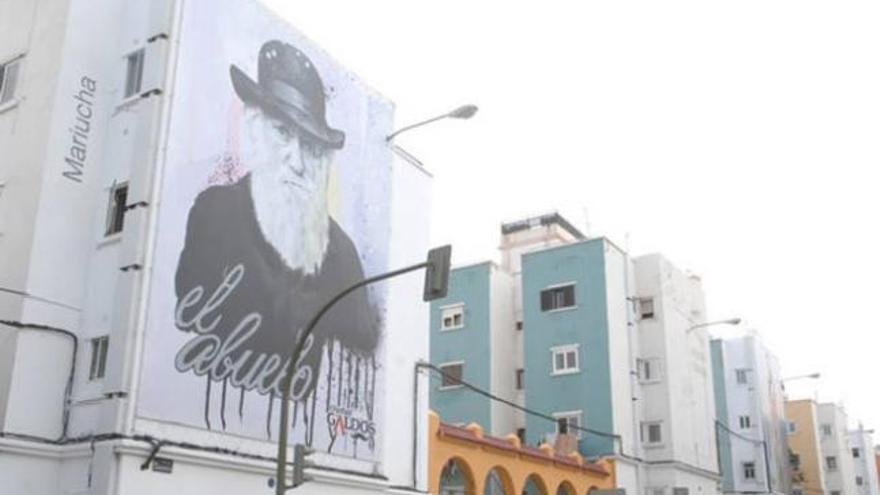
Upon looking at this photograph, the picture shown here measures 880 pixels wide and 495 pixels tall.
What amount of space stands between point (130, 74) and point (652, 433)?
2840cm

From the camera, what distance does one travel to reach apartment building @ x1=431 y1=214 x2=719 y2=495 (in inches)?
1631

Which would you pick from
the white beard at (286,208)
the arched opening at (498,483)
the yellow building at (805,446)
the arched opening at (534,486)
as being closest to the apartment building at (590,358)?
the arched opening at (534,486)

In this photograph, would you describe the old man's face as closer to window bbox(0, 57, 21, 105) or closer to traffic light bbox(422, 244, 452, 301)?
window bbox(0, 57, 21, 105)

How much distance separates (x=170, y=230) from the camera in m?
21.6

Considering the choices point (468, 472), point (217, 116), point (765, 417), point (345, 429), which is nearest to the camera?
point (217, 116)

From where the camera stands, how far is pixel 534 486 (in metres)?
35.1

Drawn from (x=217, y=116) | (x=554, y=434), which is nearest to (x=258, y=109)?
(x=217, y=116)

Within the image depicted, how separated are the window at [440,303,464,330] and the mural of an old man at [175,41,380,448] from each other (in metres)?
19.1

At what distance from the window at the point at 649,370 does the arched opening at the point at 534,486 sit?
415 inches

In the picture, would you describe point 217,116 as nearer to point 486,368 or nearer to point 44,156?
point 44,156

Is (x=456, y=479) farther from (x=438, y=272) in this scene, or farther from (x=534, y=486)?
(x=438, y=272)

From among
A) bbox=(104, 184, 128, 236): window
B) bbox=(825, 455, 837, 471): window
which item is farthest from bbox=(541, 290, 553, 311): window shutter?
bbox=(825, 455, 837, 471): window

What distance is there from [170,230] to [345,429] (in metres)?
7.07

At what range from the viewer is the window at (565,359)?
42.1 metres
